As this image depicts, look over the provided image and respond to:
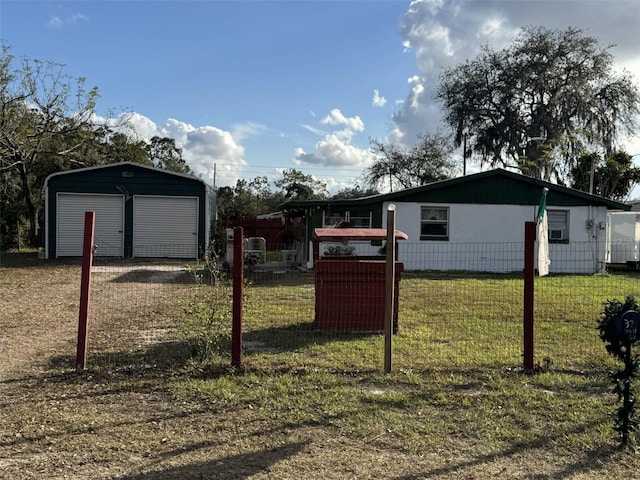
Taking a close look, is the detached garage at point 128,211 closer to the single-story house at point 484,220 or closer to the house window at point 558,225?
the single-story house at point 484,220

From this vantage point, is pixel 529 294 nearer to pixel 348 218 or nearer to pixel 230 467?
pixel 230 467

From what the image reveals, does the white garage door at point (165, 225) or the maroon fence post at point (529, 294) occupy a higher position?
the white garage door at point (165, 225)

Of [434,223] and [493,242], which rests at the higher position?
[434,223]

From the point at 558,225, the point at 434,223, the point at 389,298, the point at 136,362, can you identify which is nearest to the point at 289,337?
the point at 136,362

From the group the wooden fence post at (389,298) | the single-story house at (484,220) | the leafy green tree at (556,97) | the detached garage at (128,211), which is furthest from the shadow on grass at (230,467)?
the leafy green tree at (556,97)

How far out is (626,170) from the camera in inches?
1393

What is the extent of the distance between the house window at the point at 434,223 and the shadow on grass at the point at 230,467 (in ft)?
51.2

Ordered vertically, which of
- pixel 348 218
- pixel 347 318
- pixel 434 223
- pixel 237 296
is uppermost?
pixel 348 218

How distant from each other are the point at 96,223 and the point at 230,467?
61.5ft

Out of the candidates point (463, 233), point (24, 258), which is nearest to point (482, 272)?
point (463, 233)

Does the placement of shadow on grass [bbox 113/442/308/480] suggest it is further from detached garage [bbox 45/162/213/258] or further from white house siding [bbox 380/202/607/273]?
detached garage [bbox 45/162/213/258]

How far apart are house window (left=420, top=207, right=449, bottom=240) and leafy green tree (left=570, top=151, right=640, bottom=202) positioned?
1865cm

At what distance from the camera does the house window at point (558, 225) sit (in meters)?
19.3

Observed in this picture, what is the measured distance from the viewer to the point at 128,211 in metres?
20.7
